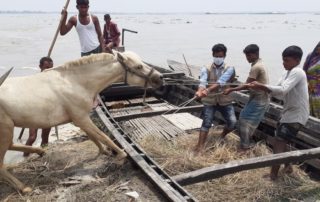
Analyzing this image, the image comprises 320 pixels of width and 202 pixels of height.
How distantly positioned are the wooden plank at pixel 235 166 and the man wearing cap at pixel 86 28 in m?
3.49

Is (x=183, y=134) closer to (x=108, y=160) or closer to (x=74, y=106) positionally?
(x=108, y=160)

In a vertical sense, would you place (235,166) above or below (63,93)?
below

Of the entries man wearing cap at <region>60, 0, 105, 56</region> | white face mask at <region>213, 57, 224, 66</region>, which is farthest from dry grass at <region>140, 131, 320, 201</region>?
man wearing cap at <region>60, 0, 105, 56</region>

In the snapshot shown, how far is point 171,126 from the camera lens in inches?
251

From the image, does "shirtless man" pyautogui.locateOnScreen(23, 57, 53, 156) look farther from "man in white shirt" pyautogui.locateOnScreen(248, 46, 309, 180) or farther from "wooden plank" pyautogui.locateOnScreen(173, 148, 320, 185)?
"man in white shirt" pyautogui.locateOnScreen(248, 46, 309, 180)

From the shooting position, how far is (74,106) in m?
4.00

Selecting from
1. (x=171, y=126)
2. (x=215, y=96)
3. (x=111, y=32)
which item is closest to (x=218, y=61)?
(x=215, y=96)

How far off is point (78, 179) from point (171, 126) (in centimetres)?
282

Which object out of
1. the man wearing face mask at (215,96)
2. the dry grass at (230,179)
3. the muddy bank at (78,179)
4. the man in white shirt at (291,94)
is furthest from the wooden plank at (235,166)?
the man wearing face mask at (215,96)

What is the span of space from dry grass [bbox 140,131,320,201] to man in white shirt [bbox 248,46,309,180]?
0.26 m

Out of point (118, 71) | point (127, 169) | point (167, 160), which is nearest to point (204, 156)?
point (167, 160)

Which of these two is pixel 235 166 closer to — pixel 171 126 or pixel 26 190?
pixel 26 190

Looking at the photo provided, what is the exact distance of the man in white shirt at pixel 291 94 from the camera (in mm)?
3958

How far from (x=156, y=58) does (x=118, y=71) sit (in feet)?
60.3
